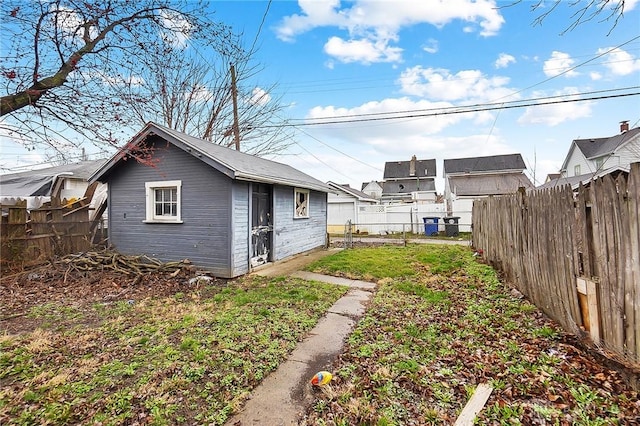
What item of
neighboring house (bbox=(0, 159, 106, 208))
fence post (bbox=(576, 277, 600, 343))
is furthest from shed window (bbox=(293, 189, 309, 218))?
fence post (bbox=(576, 277, 600, 343))

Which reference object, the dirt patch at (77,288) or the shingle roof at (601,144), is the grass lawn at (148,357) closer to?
the dirt patch at (77,288)

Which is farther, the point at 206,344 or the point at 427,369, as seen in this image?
the point at 206,344

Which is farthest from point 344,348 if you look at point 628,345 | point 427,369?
point 628,345

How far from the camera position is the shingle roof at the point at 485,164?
102ft

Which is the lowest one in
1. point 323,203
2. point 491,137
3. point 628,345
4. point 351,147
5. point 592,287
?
point 628,345

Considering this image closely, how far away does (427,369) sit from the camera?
3.10 metres

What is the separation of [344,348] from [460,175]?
103 ft

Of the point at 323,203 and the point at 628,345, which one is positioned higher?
the point at 323,203

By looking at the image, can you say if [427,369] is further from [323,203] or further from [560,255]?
[323,203]

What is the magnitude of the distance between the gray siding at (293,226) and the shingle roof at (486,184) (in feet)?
62.1

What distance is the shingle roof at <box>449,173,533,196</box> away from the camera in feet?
88.4

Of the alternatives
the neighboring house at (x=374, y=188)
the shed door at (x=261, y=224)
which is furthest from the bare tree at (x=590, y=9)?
the neighboring house at (x=374, y=188)

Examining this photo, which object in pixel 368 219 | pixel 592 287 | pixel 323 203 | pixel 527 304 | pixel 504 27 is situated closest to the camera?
pixel 592 287

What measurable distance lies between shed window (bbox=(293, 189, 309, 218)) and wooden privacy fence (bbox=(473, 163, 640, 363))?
681 centimetres
